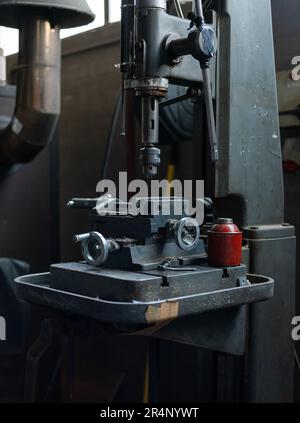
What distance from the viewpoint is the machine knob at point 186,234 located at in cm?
97

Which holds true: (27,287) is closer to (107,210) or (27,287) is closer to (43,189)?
(107,210)

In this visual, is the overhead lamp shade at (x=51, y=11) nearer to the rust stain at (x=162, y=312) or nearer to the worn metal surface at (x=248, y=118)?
the worn metal surface at (x=248, y=118)

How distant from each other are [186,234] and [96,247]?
18 cm

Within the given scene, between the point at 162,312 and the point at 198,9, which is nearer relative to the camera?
the point at 162,312

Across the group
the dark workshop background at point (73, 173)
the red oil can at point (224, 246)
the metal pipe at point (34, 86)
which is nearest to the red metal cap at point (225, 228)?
the red oil can at point (224, 246)

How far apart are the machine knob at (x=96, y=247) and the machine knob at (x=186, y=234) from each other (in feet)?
0.41

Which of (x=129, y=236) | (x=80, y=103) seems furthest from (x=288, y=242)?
(x=80, y=103)

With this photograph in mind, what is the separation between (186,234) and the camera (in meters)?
0.99

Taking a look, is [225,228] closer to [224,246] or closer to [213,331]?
[224,246]

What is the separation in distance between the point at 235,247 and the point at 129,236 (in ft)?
0.68

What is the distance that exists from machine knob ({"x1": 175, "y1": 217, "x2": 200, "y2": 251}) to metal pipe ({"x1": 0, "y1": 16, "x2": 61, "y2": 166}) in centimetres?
116

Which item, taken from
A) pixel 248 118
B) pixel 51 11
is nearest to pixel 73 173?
pixel 51 11

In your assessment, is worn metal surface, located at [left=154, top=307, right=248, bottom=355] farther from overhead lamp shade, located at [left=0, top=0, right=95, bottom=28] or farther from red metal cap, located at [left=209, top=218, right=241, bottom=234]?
overhead lamp shade, located at [left=0, top=0, right=95, bottom=28]

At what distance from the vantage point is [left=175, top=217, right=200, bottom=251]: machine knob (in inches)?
38.1
